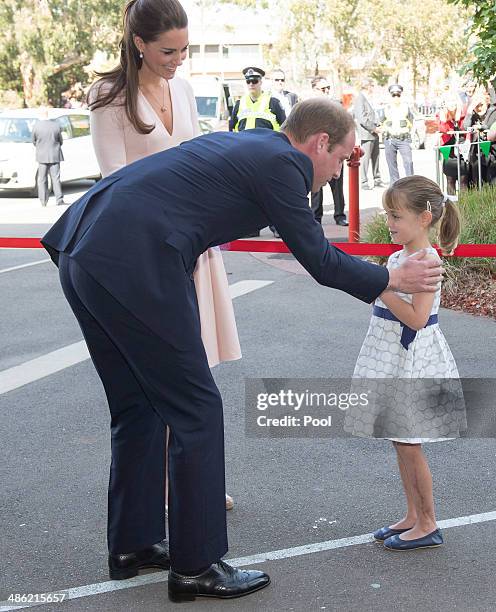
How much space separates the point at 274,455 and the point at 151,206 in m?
2.30

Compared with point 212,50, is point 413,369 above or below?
above

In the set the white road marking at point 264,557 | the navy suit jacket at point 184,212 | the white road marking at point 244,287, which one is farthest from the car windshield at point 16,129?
the navy suit jacket at point 184,212

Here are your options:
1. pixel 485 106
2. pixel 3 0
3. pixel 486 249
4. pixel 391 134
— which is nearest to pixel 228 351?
pixel 486 249

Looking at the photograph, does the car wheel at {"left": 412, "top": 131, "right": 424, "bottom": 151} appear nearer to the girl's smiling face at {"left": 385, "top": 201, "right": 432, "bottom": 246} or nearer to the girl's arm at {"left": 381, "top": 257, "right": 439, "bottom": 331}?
the girl's smiling face at {"left": 385, "top": 201, "right": 432, "bottom": 246}

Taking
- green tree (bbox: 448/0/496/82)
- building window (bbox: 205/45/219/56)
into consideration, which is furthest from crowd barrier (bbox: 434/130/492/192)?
building window (bbox: 205/45/219/56)

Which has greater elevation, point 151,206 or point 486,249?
point 151,206

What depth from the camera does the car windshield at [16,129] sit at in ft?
68.4

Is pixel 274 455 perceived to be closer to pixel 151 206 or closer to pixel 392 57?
pixel 151 206

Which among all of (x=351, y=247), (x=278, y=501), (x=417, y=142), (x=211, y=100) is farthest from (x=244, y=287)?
(x=417, y=142)

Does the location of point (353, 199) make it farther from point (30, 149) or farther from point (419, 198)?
point (30, 149)

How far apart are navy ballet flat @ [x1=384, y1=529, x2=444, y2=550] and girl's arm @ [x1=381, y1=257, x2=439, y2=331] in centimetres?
87

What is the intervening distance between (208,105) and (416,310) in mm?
23730

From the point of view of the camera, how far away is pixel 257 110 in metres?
12.4

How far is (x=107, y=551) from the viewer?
13.7 feet
